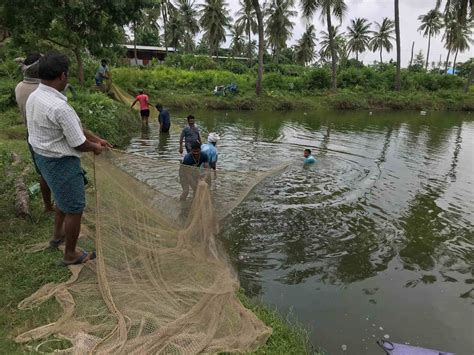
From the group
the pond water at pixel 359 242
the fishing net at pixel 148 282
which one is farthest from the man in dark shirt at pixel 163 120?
the fishing net at pixel 148 282

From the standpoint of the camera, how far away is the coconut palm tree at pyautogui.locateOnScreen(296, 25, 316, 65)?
49906 mm

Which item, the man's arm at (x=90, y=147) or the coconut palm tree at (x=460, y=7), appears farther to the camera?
the coconut palm tree at (x=460, y=7)

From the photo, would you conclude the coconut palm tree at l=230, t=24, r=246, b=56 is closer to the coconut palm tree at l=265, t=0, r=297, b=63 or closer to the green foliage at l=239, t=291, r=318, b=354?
the coconut palm tree at l=265, t=0, r=297, b=63

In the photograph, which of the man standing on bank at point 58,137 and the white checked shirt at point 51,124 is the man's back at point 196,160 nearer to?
the man standing on bank at point 58,137

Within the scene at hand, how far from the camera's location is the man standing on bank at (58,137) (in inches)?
127

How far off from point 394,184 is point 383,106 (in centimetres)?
2164

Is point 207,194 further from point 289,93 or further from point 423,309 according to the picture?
point 289,93

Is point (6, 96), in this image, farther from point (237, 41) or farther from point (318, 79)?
point (237, 41)

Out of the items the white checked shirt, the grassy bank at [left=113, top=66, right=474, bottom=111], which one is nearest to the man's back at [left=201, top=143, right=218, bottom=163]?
the white checked shirt

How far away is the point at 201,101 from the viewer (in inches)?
953

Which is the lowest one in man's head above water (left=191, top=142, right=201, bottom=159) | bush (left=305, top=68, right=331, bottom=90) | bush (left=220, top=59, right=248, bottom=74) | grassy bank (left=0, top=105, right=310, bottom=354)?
grassy bank (left=0, top=105, right=310, bottom=354)

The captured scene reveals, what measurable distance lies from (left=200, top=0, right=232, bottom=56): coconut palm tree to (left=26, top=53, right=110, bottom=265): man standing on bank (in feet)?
139

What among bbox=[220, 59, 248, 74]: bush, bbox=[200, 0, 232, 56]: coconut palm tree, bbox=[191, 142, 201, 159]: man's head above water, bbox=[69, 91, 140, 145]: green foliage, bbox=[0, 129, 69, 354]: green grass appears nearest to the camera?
bbox=[0, 129, 69, 354]: green grass

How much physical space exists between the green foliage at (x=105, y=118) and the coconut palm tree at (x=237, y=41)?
1478 inches
